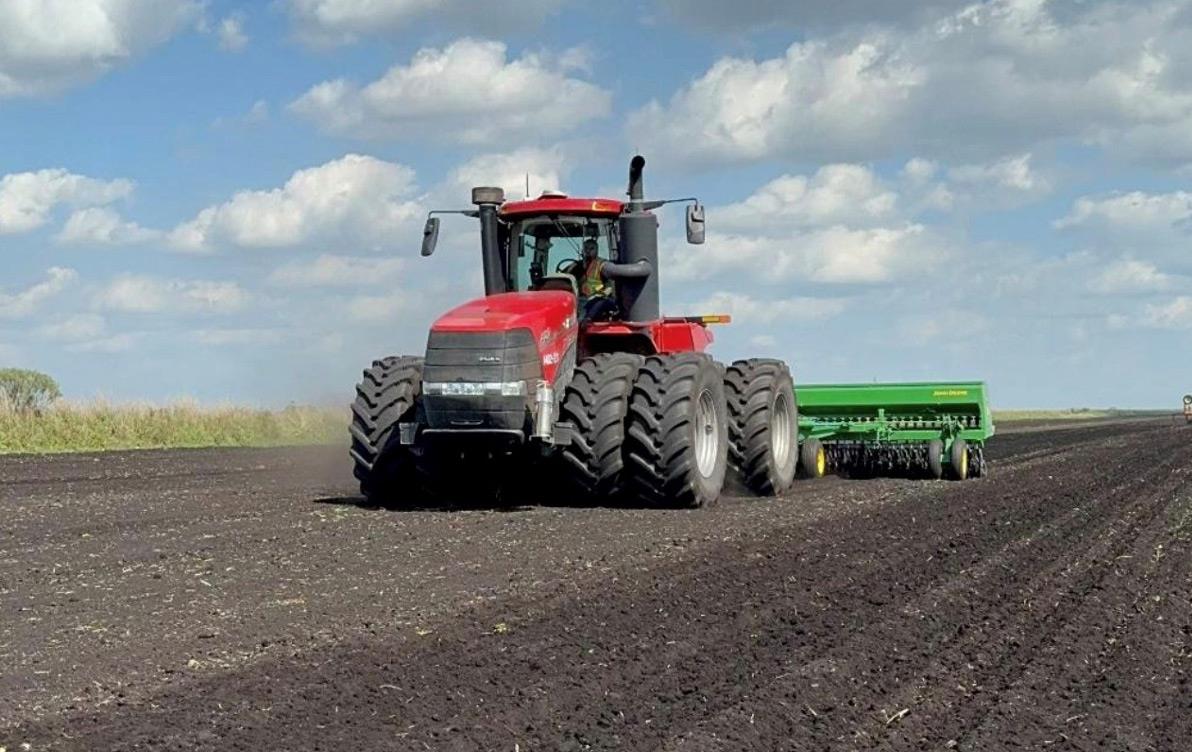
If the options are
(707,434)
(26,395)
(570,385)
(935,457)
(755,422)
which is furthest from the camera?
(26,395)

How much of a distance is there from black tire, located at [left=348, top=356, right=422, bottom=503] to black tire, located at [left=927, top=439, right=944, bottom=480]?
21.5ft

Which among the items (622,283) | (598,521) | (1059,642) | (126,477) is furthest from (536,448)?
(126,477)

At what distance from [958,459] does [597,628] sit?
33.5 ft

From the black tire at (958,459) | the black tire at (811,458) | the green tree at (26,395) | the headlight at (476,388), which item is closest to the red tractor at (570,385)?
the headlight at (476,388)

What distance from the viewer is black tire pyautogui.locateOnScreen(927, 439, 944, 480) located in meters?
16.6

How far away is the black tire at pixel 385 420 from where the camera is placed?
12.2 m

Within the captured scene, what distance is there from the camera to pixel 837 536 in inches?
431

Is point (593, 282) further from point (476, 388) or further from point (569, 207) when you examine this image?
point (476, 388)

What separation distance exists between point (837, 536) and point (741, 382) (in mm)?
3119

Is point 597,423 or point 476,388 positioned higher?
point 476,388

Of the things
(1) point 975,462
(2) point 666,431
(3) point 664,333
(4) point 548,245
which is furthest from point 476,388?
(1) point 975,462

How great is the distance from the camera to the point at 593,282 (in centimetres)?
1323

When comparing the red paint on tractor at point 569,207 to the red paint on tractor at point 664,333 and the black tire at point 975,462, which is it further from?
the black tire at point 975,462

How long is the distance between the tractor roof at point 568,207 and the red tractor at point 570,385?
0.01 m
